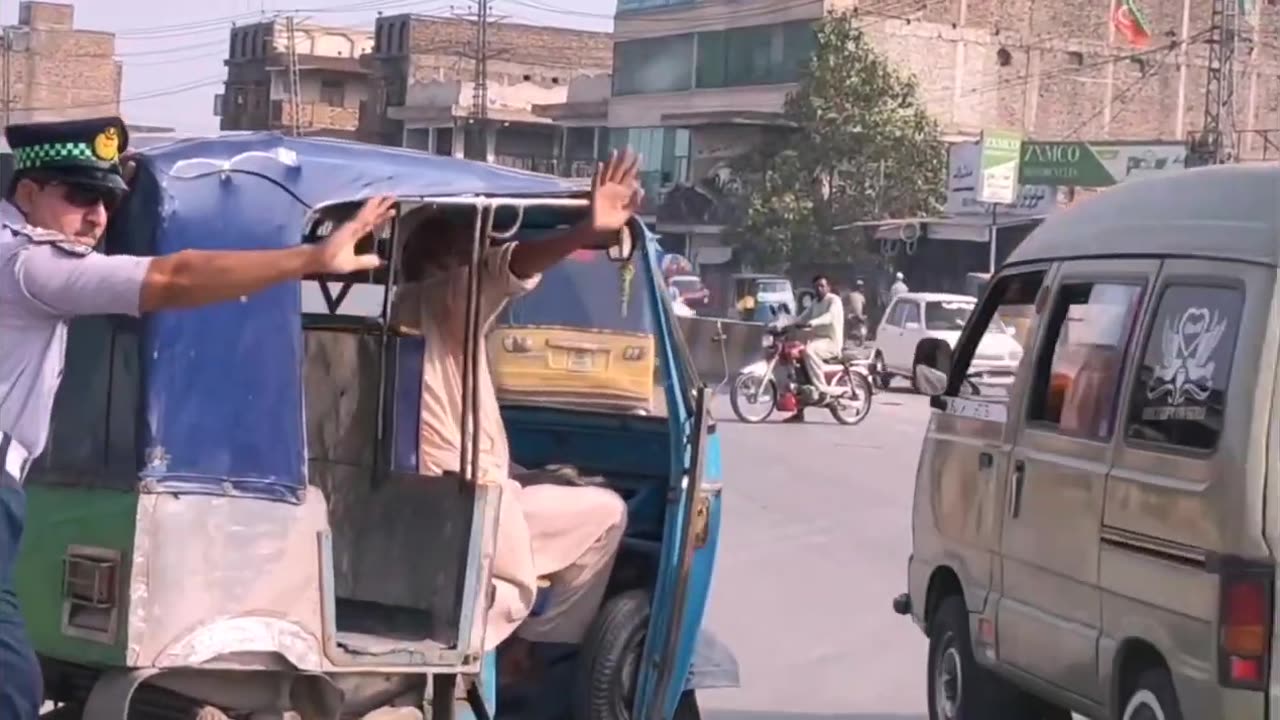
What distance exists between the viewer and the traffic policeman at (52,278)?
387 centimetres

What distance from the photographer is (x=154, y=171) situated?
4.82m

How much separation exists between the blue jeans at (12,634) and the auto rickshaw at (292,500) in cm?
72

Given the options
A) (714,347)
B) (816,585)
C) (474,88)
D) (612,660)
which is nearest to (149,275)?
(612,660)

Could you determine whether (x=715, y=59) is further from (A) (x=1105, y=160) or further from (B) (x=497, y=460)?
(B) (x=497, y=460)

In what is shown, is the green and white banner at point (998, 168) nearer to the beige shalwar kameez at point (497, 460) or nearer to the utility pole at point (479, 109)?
the utility pole at point (479, 109)

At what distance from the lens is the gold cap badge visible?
406 cm

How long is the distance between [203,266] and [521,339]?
329 cm

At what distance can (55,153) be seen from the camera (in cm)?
404

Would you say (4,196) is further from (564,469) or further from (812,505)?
(812,505)

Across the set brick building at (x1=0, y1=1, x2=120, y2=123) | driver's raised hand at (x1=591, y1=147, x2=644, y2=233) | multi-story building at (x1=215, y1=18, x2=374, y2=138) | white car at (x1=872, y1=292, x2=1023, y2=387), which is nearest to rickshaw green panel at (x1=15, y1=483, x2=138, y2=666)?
driver's raised hand at (x1=591, y1=147, x2=644, y2=233)

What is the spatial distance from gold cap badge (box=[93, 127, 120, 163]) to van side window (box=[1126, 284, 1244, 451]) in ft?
9.42

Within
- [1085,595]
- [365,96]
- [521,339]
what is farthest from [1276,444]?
[365,96]

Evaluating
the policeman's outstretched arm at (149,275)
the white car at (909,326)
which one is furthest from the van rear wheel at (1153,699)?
the white car at (909,326)

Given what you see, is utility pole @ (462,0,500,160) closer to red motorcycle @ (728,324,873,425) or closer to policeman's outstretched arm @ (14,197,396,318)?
red motorcycle @ (728,324,873,425)
